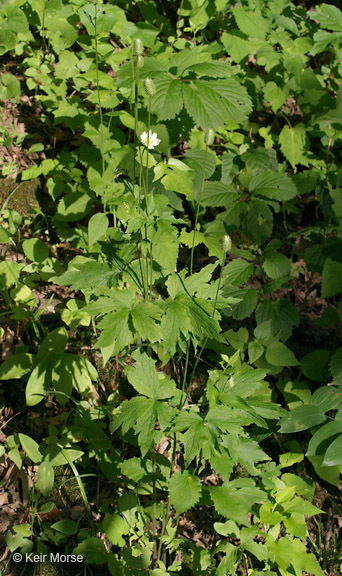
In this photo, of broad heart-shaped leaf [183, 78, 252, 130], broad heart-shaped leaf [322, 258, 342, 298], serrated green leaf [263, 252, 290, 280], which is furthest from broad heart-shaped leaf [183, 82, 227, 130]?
broad heart-shaped leaf [322, 258, 342, 298]

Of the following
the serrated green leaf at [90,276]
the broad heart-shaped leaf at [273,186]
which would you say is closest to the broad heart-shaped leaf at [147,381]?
the serrated green leaf at [90,276]

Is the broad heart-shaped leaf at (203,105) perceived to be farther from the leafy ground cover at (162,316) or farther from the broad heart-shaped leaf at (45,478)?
the broad heart-shaped leaf at (45,478)

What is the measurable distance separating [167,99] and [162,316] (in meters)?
1.32

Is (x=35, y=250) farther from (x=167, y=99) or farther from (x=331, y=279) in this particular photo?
(x=331, y=279)

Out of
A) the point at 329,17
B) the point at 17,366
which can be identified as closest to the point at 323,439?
the point at 17,366

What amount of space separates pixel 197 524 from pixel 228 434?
A: 3.29 feet

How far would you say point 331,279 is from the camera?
253 centimetres

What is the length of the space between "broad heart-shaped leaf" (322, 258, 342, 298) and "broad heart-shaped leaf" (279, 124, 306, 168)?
1148 mm

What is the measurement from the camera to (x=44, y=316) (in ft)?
8.70

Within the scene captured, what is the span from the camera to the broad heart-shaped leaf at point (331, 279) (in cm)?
251

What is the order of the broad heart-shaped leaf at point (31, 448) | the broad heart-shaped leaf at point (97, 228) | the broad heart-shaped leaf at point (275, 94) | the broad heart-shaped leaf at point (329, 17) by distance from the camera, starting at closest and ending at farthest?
Answer: the broad heart-shaped leaf at point (31, 448), the broad heart-shaped leaf at point (97, 228), the broad heart-shaped leaf at point (329, 17), the broad heart-shaped leaf at point (275, 94)

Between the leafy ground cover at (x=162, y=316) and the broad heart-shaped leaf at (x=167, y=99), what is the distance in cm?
2

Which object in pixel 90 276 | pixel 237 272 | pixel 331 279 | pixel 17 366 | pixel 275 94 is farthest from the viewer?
pixel 275 94

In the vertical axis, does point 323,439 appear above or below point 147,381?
below
